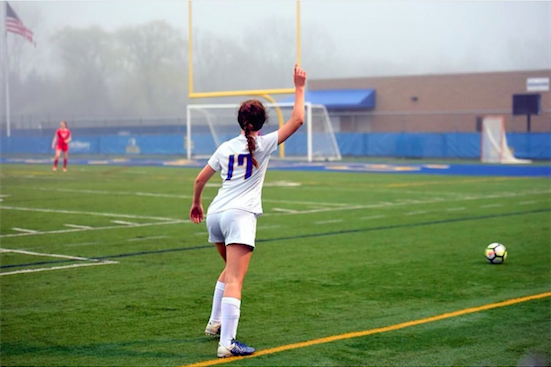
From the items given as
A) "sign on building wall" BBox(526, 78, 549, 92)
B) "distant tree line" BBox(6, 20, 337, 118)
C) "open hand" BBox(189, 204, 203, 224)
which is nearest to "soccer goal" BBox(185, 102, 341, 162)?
"distant tree line" BBox(6, 20, 337, 118)

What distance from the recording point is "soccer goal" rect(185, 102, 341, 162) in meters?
42.5

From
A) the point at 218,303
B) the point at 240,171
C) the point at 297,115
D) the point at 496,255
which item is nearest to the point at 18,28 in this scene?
the point at 496,255

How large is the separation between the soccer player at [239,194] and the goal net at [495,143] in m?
33.7

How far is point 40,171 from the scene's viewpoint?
3366cm

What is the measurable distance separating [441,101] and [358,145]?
855 centimetres

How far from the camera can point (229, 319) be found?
6.47 meters

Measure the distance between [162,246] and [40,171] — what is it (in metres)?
22.4

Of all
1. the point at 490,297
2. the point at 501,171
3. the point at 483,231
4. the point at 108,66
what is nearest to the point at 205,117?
the point at 108,66

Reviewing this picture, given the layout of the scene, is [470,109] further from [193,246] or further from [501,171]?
[193,246]

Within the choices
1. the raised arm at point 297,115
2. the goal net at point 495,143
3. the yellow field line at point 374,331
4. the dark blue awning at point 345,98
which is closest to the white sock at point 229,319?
the yellow field line at point 374,331

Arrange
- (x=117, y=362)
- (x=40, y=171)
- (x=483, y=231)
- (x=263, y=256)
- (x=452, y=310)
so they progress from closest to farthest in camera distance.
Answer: (x=117, y=362)
(x=452, y=310)
(x=263, y=256)
(x=483, y=231)
(x=40, y=171)

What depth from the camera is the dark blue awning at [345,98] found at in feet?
180

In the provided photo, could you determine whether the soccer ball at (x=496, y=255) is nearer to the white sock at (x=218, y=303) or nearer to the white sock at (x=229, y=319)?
the white sock at (x=218, y=303)

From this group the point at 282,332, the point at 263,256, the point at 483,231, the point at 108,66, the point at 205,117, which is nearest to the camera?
the point at 282,332
